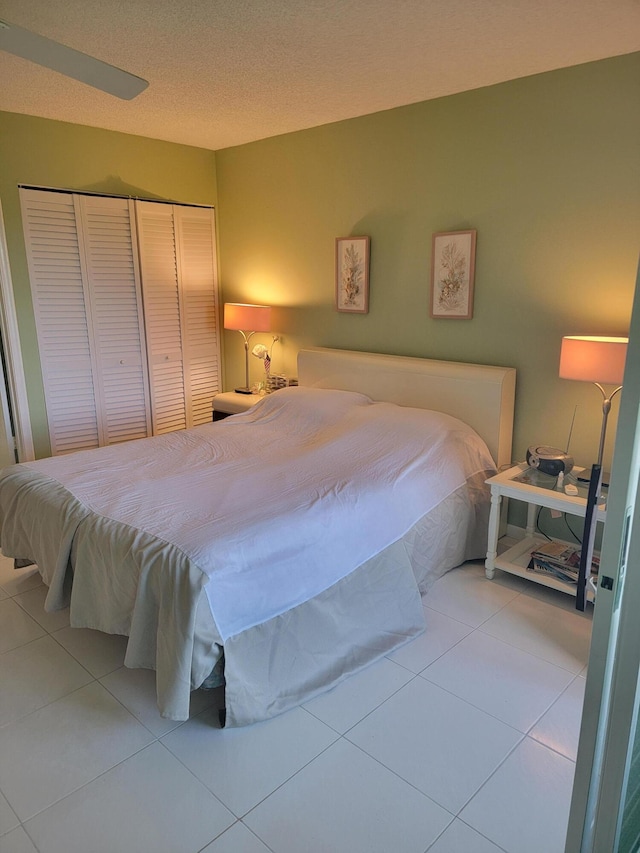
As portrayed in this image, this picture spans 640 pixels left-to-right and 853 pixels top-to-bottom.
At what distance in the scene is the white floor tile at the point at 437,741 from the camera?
5.52 feet

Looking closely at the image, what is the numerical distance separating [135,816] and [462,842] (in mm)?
900

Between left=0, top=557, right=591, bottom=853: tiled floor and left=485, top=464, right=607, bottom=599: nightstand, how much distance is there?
0.33 m

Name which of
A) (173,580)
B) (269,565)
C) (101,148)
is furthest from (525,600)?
(101,148)

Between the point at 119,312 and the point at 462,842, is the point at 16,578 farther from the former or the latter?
the point at 462,842

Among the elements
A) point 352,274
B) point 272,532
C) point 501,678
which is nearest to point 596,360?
point 501,678

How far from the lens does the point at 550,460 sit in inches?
108

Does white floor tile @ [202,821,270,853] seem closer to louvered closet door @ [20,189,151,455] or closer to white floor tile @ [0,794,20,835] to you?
white floor tile @ [0,794,20,835]

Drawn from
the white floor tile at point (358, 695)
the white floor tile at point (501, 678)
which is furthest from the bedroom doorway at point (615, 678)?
the white floor tile at point (358, 695)

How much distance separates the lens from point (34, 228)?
374 cm

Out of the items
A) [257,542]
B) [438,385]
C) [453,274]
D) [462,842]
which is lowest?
[462,842]

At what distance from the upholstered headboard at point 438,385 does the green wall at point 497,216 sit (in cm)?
13

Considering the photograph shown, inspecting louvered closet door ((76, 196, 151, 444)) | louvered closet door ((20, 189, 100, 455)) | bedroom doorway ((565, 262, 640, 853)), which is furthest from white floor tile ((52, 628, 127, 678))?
louvered closet door ((76, 196, 151, 444))

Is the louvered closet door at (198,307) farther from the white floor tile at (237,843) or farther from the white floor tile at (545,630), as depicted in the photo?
the white floor tile at (237,843)

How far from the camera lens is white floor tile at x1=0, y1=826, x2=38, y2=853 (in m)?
1.47
